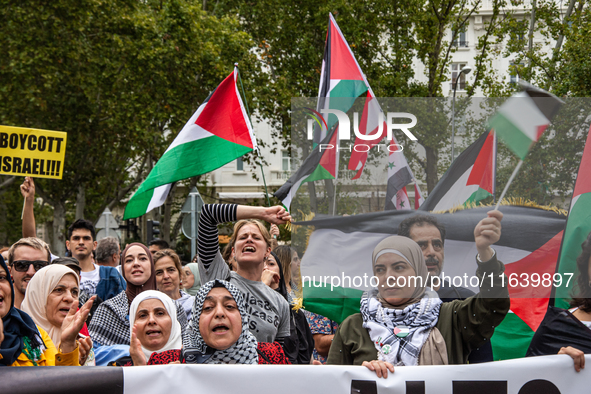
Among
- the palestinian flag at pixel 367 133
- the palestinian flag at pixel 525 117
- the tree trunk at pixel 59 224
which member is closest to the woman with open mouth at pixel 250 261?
the palestinian flag at pixel 367 133

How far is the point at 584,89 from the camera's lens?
464 inches

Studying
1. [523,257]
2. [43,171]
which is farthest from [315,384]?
[43,171]

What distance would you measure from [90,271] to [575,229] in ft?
13.5

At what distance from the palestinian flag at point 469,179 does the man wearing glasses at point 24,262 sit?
2.73 m

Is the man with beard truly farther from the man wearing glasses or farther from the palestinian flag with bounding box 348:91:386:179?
the man wearing glasses

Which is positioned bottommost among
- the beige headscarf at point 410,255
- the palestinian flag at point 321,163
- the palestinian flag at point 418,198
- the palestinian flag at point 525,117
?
the beige headscarf at point 410,255

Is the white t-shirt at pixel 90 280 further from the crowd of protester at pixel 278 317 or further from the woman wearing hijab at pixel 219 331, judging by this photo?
the woman wearing hijab at pixel 219 331

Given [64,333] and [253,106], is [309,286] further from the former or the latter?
[253,106]

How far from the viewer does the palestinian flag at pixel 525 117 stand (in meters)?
2.87

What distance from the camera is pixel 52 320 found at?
3.61 m

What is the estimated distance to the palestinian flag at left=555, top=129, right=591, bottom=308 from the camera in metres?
2.92

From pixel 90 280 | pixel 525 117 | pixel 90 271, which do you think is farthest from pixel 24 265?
pixel 525 117

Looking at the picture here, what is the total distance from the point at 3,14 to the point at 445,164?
17.0 metres

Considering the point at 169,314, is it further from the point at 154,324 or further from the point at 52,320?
the point at 52,320
